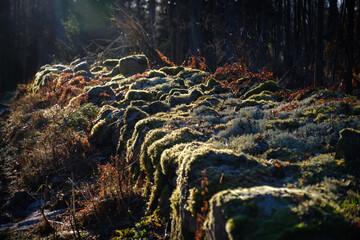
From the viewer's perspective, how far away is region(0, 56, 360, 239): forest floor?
203cm

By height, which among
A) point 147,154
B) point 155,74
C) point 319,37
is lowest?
point 147,154

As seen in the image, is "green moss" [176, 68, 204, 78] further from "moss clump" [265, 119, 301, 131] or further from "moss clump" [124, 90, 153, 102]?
"moss clump" [265, 119, 301, 131]

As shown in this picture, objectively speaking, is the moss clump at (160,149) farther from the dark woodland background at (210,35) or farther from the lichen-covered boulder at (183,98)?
the dark woodland background at (210,35)

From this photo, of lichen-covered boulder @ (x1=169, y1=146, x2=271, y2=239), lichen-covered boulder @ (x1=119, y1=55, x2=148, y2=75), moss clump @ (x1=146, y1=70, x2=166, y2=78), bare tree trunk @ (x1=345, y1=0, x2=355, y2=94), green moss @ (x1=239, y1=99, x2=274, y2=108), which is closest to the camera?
lichen-covered boulder @ (x1=169, y1=146, x2=271, y2=239)

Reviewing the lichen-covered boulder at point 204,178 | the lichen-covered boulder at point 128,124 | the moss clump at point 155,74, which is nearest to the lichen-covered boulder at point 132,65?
the moss clump at point 155,74

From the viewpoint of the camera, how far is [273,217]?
192cm

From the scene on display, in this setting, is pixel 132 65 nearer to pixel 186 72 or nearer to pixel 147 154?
pixel 186 72

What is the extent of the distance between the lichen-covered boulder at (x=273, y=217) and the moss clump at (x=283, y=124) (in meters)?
2.09

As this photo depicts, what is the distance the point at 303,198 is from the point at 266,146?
1.52 metres

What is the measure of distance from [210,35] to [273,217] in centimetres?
2250

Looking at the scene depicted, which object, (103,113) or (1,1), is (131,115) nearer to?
(103,113)

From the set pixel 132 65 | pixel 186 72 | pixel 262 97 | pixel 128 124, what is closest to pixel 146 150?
pixel 128 124

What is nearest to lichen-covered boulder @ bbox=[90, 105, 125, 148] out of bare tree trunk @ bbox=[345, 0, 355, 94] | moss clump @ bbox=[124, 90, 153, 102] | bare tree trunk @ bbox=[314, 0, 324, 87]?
moss clump @ bbox=[124, 90, 153, 102]

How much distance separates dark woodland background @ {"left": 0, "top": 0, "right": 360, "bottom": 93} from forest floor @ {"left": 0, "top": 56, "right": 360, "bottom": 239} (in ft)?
6.16
